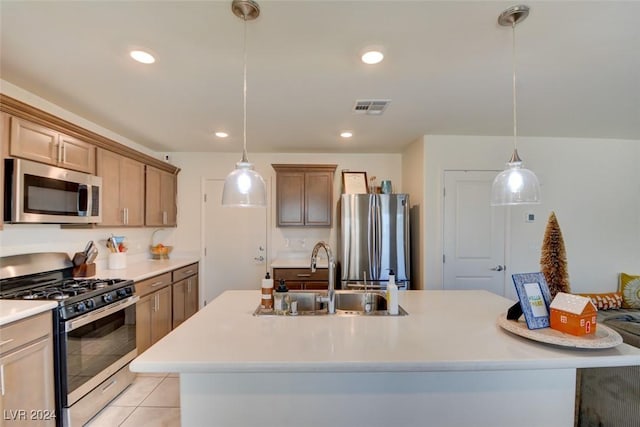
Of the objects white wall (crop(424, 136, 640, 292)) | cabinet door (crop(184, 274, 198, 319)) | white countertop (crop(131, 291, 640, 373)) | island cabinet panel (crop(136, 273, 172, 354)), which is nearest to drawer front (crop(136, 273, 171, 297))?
island cabinet panel (crop(136, 273, 172, 354))

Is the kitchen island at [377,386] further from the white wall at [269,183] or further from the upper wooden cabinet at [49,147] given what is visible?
the white wall at [269,183]

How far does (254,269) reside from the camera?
4203 millimetres

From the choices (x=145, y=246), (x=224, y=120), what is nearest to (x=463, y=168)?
(x=224, y=120)

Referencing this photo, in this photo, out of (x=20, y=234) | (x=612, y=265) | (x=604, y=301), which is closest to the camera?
(x=20, y=234)

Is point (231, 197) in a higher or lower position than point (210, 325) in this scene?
higher

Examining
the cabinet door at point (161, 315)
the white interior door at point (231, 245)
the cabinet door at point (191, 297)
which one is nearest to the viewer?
the cabinet door at point (161, 315)

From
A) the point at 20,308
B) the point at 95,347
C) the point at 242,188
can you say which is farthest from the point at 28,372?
the point at 242,188

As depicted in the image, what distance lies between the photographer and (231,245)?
13.8 feet

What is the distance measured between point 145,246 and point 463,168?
404 centimetres

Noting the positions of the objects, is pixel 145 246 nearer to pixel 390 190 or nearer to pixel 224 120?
pixel 224 120

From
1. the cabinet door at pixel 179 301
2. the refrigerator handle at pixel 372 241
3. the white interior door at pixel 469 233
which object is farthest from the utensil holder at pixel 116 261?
the white interior door at pixel 469 233

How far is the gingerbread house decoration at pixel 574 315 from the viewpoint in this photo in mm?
1280

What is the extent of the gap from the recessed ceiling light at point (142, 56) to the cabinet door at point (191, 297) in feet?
8.88

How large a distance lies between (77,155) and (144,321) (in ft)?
5.09
